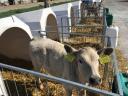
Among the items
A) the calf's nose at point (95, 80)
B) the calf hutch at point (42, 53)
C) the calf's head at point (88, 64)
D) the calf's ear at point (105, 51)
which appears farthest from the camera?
the calf's ear at point (105, 51)

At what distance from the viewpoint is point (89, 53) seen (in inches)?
228

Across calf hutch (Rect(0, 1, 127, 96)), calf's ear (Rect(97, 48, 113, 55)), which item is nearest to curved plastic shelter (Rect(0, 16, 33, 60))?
calf hutch (Rect(0, 1, 127, 96))

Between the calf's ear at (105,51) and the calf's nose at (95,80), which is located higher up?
the calf's ear at (105,51)

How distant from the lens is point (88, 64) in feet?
18.3

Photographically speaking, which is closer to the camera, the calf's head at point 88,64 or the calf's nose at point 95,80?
the calf's nose at point 95,80

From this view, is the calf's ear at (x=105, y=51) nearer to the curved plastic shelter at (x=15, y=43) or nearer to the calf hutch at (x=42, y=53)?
the calf hutch at (x=42, y=53)

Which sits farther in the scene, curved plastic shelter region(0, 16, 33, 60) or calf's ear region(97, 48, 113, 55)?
curved plastic shelter region(0, 16, 33, 60)

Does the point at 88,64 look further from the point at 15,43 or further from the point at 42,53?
the point at 15,43

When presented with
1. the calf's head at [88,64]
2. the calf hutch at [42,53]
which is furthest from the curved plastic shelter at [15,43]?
the calf's head at [88,64]

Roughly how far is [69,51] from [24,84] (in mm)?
2827

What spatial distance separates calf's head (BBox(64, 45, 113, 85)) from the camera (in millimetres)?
5352

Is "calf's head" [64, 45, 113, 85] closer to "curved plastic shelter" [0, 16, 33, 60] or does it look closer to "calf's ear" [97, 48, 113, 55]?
"calf's ear" [97, 48, 113, 55]

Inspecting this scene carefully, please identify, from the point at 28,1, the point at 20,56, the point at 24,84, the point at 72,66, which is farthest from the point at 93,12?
the point at 28,1

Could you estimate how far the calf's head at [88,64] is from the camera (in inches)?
211
